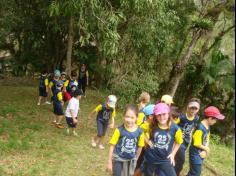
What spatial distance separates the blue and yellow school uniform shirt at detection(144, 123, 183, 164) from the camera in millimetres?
5621

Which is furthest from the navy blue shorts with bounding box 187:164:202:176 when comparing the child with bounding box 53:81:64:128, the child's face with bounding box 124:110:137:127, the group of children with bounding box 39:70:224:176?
the child with bounding box 53:81:64:128

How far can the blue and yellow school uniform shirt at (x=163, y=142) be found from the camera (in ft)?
18.4

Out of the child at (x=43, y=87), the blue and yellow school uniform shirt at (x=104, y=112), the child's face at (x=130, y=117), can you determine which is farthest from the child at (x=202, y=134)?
the child at (x=43, y=87)

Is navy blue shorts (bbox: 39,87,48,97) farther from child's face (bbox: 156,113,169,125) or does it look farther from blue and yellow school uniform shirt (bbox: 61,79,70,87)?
child's face (bbox: 156,113,169,125)

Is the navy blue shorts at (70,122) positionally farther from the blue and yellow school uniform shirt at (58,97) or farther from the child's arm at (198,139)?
the child's arm at (198,139)

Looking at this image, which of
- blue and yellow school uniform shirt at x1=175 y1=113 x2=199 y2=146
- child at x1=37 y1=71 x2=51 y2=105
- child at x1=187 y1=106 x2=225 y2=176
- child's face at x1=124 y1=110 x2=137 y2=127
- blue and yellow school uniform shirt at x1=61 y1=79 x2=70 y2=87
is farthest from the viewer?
child at x1=37 y1=71 x2=51 y2=105

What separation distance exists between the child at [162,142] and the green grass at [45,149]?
2.22 meters

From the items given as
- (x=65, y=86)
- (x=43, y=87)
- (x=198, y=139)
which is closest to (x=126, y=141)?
(x=198, y=139)

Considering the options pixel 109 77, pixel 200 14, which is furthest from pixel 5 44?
pixel 200 14

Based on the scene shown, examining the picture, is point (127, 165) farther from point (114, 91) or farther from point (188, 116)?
point (114, 91)

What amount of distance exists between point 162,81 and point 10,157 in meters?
11.1

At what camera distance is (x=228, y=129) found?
1688 cm

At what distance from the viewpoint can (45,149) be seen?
28.7 ft

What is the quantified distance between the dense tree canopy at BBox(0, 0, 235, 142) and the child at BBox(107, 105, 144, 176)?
15.1 ft
